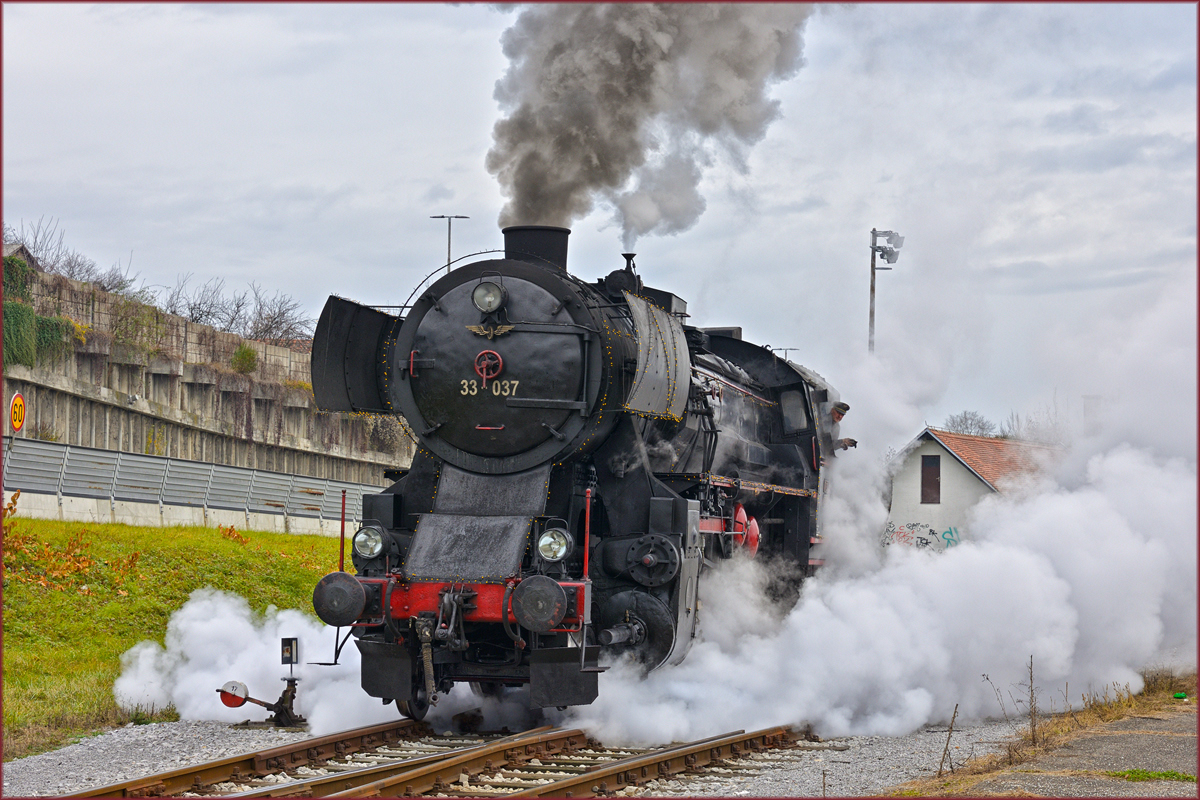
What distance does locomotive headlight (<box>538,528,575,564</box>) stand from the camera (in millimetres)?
9266

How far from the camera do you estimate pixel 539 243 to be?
1067cm

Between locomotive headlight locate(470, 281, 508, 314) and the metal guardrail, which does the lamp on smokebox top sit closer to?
locomotive headlight locate(470, 281, 508, 314)

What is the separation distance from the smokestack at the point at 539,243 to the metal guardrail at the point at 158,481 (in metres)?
8.59

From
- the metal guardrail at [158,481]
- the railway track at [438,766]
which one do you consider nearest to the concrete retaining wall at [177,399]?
the metal guardrail at [158,481]

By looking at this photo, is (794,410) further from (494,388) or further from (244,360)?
(244,360)

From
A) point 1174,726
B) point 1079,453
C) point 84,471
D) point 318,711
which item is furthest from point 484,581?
point 84,471

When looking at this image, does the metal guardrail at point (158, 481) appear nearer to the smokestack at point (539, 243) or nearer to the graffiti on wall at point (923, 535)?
the smokestack at point (539, 243)

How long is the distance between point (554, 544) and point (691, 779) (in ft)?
6.72

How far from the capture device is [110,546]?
17.0 m

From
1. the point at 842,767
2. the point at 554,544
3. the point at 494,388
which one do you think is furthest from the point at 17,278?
the point at 842,767

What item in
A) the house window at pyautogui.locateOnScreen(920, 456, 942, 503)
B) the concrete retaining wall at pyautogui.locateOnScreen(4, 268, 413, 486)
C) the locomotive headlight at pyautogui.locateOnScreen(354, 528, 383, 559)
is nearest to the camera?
the locomotive headlight at pyautogui.locateOnScreen(354, 528, 383, 559)

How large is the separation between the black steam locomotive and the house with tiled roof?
71.6ft

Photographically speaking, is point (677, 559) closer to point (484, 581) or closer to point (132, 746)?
point (484, 581)

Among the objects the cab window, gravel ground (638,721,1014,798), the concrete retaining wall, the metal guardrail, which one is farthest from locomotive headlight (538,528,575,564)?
the concrete retaining wall
